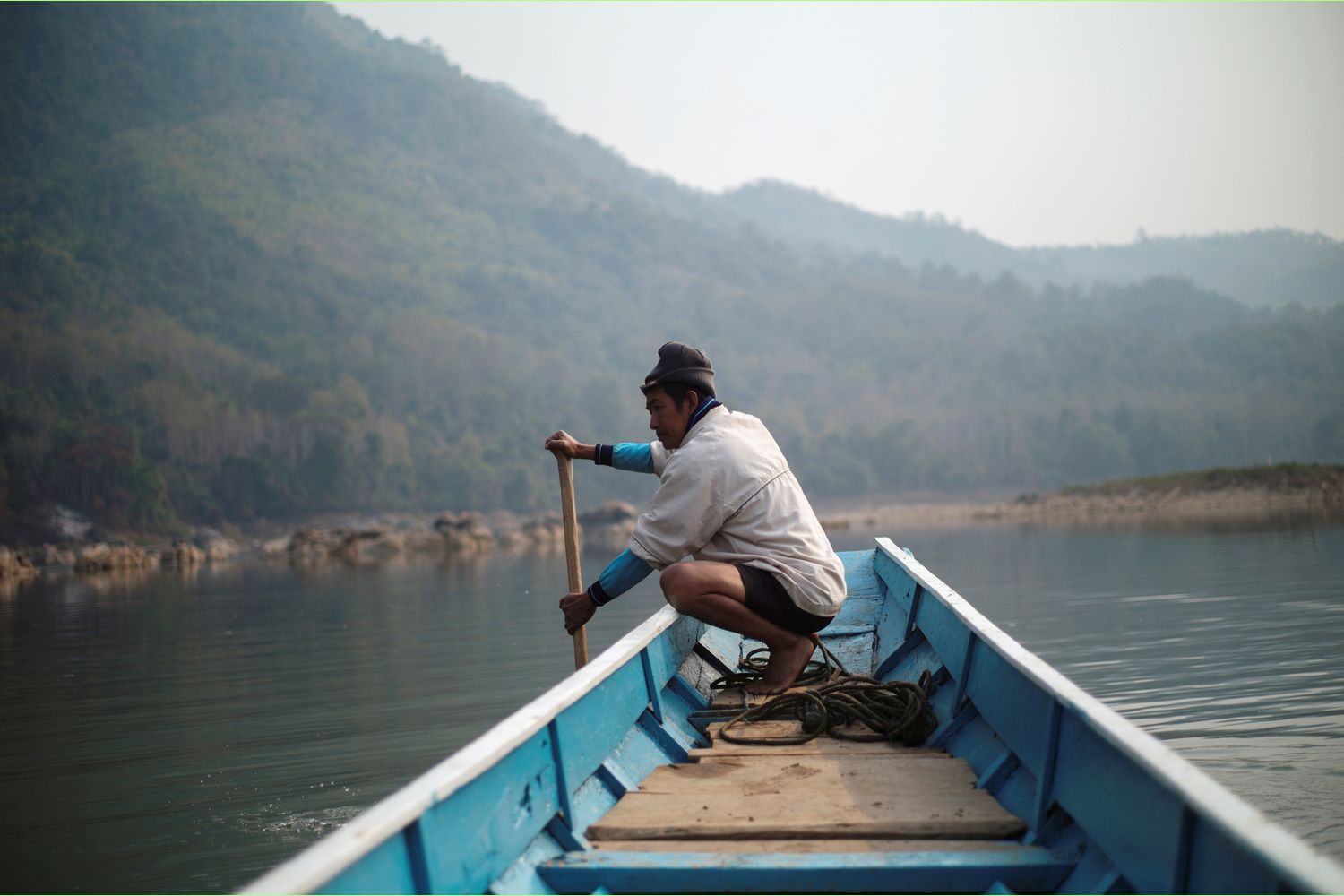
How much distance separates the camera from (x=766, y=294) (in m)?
109

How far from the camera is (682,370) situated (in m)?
4.16

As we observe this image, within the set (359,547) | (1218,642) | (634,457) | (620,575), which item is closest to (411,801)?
(620,575)

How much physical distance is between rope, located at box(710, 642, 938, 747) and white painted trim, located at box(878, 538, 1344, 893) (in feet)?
2.72

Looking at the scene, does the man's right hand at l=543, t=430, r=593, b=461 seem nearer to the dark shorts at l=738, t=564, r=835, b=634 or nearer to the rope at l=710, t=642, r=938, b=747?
the dark shorts at l=738, t=564, r=835, b=634

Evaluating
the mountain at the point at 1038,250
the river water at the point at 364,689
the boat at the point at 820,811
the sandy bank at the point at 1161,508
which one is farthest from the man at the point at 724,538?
the mountain at the point at 1038,250

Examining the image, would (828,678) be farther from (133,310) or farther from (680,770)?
(133,310)

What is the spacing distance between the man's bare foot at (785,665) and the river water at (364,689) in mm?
1923

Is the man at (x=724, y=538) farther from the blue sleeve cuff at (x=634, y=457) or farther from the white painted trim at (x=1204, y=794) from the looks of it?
the white painted trim at (x=1204, y=794)

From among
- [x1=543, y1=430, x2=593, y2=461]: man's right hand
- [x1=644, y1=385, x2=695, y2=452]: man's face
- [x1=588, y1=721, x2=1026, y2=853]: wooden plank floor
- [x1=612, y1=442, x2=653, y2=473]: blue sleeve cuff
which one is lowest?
[x1=588, y1=721, x2=1026, y2=853]: wooden plank floor

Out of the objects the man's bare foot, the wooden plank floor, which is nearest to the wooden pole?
the man's bare foot

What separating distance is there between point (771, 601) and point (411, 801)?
7.11 feet

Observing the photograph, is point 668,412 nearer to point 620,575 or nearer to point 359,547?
point 620,575

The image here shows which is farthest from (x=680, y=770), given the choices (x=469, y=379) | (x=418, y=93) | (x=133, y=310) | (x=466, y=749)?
(x=418, y=93)

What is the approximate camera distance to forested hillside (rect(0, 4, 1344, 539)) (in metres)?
62.4
